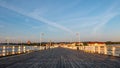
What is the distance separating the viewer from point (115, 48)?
3122cm

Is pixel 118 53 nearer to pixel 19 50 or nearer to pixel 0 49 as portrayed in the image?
pixel 0 49

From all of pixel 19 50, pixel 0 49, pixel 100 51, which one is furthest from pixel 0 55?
pixel 100 51

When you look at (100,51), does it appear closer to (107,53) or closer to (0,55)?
(107,53)

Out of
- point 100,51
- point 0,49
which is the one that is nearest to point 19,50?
point 0,49

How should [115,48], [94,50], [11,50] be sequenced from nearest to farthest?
[115,48] < [11,50] < [94,50]

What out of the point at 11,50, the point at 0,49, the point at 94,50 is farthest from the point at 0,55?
the point at 94,50

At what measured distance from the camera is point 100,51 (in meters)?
41.8

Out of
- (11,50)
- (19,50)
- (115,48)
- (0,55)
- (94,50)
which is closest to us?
(0,55)

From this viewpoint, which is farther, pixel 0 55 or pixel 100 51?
pixel 100 51

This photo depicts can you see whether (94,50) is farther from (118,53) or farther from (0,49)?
(0,49)

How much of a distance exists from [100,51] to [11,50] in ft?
55.9

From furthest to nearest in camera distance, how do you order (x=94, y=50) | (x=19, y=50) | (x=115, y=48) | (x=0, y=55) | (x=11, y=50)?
(x=94, y=50) < (x=19, y=50) < (x=11, y=50) < (x=115, y=48) < (x=0, y=55)

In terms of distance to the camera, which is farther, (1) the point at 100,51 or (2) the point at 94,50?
(2) the point at 94,50

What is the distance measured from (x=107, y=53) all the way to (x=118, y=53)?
681 centimetres
